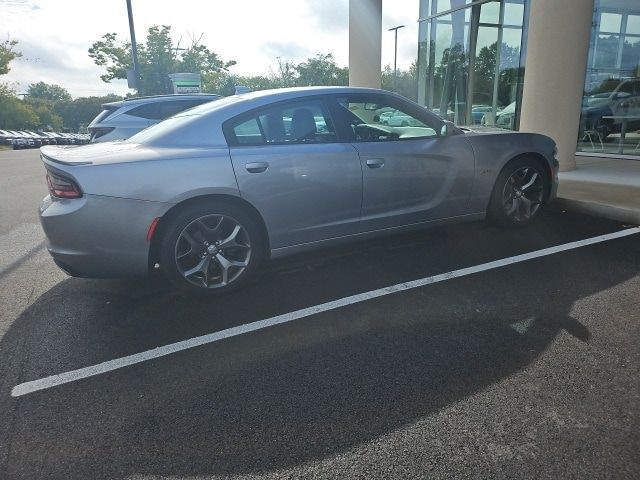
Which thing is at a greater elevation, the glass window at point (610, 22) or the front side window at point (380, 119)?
the glass window at point (610, 22)

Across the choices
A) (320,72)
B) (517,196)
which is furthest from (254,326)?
(320,72)

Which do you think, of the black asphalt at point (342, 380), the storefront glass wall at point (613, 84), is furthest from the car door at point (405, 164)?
the storefront glass wall at point (613, 84)

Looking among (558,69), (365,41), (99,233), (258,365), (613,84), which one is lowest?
(258,365)

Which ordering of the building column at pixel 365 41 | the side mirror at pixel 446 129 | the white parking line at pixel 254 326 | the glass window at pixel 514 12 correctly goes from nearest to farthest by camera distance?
the white parking line at pixel 254 326 → the side mirror at pixel 446 129 → the glass window at pixel 514 12 → the building column at pixel 365 41

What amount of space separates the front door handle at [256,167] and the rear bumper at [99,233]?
69cm

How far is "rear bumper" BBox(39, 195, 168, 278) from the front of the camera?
3279 millimetres

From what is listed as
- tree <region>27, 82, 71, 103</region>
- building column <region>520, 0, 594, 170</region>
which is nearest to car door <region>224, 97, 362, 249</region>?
building column <region>520, 0, 594, 170</region>

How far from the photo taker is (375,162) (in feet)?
13.5

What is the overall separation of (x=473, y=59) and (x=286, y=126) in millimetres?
12061

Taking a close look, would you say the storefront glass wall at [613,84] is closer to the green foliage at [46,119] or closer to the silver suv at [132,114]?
the silver suv at [132,114]

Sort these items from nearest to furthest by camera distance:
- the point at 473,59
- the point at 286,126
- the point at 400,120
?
the point at 286,126, the point at 400,120, the point at 473,59

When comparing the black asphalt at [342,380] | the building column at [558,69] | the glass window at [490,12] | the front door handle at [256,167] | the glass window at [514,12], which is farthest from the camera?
the glass window at [490,12]

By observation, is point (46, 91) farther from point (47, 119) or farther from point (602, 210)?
point (602, 210)

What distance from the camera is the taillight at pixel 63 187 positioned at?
329 cm
